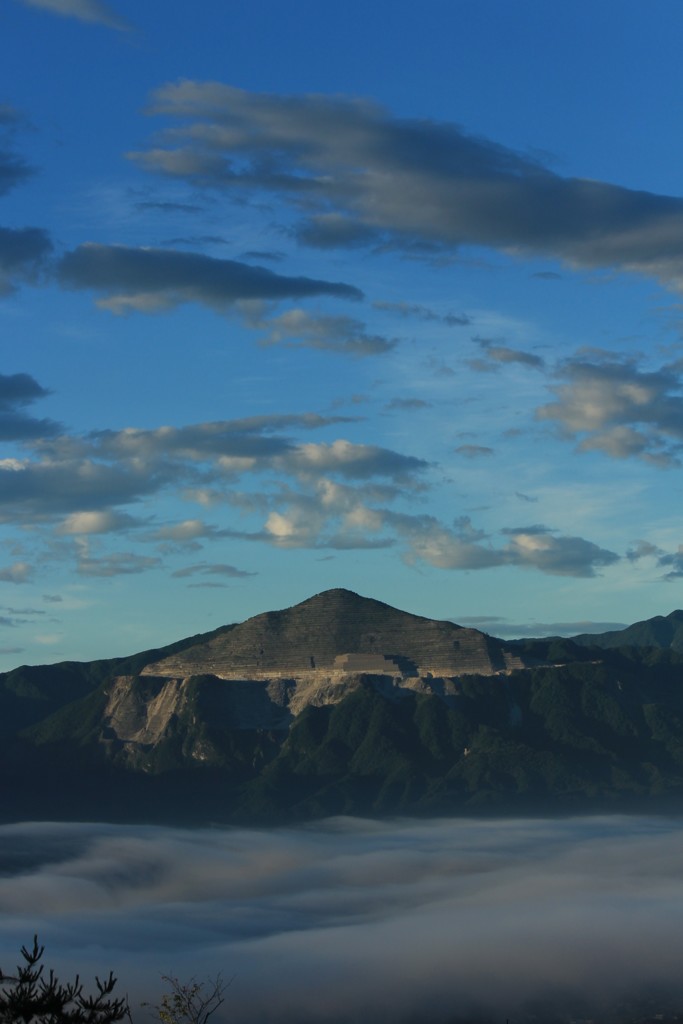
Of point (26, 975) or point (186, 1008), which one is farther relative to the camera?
point (186, 1008)

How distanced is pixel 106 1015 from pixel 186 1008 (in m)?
46.2

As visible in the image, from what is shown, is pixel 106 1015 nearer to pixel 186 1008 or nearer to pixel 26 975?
pixel 26 975

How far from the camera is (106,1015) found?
235ft

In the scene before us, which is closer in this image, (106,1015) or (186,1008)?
(106,1015)

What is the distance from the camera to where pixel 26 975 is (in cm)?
6762

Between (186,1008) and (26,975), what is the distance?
167ft

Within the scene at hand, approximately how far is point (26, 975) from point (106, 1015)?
5898 millimetres

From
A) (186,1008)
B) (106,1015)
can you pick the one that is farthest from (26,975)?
(186,1008)

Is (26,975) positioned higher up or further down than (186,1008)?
higher up

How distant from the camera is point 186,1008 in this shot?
116 meters
